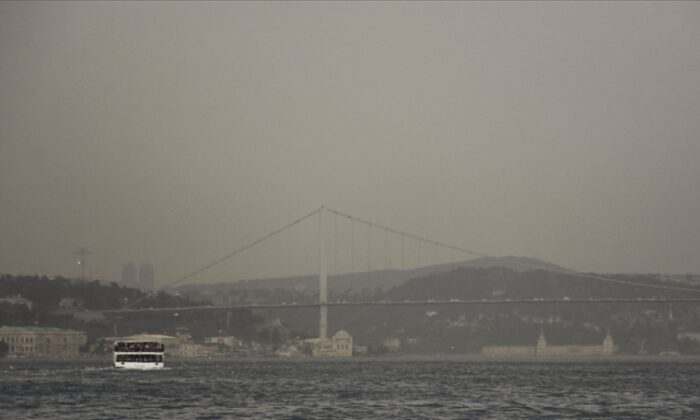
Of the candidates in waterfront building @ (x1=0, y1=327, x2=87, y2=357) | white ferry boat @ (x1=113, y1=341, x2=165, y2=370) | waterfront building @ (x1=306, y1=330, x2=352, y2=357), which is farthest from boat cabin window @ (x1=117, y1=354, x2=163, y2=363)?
waterfront building @ (x1=0, y1=327, x2=87, y2=357)

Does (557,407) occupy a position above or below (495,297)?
below

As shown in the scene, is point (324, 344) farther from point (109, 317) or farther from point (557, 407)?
point (557, 407)

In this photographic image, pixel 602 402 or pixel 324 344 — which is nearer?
pixel 602 402

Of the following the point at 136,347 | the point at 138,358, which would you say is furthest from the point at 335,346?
the point at 138,358

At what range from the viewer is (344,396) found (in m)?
53.8

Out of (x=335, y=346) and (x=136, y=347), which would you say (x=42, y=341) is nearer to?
(x=335, y=346)

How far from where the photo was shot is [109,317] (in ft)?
447

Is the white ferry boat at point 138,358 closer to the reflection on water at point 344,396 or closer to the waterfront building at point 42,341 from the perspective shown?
the reflection on water at point 344,396

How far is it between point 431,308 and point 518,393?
98.2 m

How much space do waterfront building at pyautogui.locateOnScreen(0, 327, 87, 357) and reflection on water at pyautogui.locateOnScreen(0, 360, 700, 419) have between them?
52.3 m

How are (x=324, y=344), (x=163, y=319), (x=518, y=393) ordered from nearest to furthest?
(x=518, y=393), (x=324, y=344), (x=163, y=319)

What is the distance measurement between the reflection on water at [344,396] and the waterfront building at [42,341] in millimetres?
52278

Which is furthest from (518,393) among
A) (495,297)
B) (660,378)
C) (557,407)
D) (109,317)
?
(109,317)

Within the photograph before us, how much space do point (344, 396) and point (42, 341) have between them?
7943 centimetres
